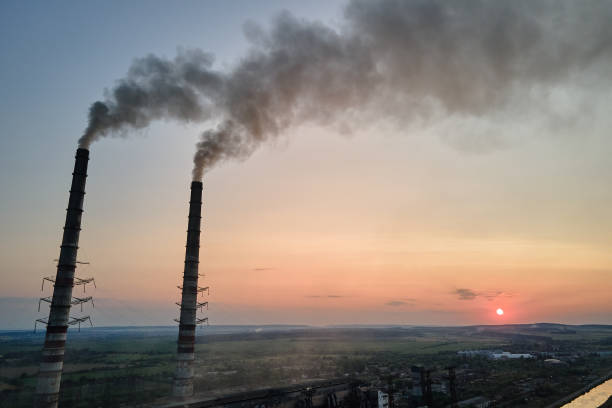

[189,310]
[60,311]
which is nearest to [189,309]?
[189,310]

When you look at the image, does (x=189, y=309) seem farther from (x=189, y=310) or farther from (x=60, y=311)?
(x=60, y=311)

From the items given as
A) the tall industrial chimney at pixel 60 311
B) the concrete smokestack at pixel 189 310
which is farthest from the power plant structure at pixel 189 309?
the tall industrial chimney at pixel 60 311

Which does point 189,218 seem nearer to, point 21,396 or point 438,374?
point 21,396

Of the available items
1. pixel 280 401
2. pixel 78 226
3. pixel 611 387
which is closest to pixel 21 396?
pixel 78 226

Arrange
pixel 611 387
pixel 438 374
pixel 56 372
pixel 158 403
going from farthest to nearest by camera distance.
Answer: pixel 438 374 < pixel 611 387 < pixel 158 403 < pixel 56 372

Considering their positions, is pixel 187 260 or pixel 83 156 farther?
pixel 187 260

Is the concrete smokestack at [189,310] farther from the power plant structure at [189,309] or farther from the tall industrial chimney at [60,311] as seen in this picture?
the tall industrial chimney at [60,311]

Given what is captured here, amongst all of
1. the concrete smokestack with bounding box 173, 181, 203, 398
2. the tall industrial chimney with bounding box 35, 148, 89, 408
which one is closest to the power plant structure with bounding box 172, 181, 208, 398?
the concrete smokestack with bounding box 173, 181, 203, 398
